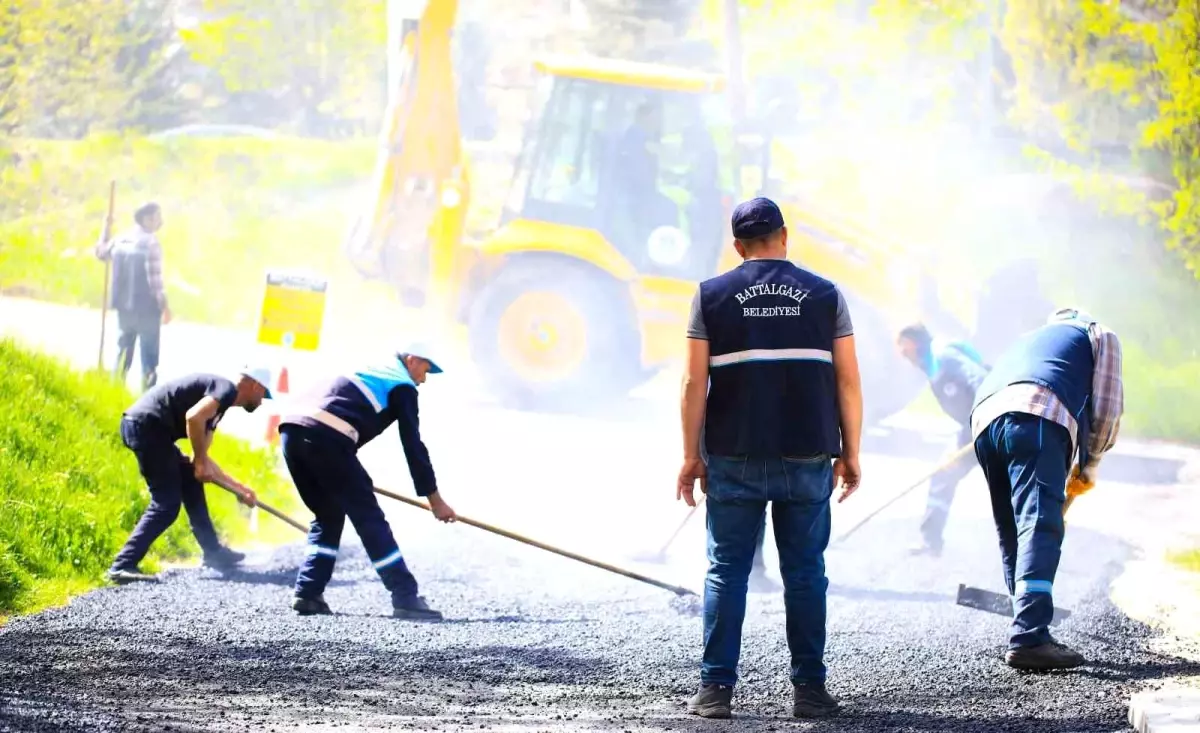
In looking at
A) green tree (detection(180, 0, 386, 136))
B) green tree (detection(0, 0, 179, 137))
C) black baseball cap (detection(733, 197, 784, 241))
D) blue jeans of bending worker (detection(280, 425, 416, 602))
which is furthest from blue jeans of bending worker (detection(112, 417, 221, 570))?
green tree (detection(0, 0, 179, 137))

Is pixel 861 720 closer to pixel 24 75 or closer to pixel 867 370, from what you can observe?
pixel 867 370

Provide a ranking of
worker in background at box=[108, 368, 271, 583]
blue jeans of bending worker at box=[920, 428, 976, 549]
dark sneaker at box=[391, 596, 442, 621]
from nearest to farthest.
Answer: dark sneaker at box=[391, 596, 442, 621]
worker in background at box=[108, 368, 271, 583]
blue jeans of bending worker at box=[920, 428, 976, 549]

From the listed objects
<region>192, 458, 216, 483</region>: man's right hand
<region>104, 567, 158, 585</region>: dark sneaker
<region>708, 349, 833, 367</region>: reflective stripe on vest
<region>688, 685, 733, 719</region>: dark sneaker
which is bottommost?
<region>104, 567, 158, 585</region>: dark sneaker

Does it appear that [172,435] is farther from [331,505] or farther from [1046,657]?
[1046,657]

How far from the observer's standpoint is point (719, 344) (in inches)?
155

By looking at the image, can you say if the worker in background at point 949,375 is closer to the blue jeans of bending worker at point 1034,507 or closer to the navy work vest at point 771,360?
the blue jeans of bending worker at point 1034,507

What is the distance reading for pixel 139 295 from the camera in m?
9.94

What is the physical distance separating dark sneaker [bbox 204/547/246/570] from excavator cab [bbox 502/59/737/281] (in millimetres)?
3894

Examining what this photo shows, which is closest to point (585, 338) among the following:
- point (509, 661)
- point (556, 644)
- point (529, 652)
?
point (556, 644)

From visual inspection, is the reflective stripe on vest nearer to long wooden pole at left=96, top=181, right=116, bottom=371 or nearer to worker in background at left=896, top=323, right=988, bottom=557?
worker in background at left=896, top=323, right=988, bottom=557

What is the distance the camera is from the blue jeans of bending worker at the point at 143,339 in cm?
987

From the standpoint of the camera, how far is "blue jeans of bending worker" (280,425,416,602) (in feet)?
19.3

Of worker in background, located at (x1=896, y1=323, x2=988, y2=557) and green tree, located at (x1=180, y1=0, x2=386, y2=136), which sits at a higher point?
green tree, located at (x1=180, y1=0, x2=386, y2=136)

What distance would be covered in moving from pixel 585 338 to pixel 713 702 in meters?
6.46
